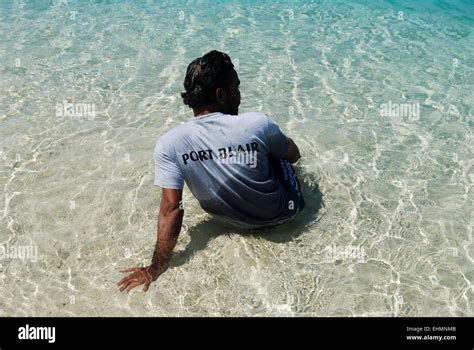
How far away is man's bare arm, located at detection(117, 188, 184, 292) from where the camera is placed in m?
3.76

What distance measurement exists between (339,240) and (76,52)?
626 cm

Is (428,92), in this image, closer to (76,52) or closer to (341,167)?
(341,167)

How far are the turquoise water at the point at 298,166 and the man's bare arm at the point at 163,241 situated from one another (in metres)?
0.10

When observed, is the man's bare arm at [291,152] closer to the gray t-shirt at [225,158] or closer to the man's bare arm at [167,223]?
the gray t-shirt at [225,158]

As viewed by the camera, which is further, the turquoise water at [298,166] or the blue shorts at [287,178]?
the blue shorts at [287,178]

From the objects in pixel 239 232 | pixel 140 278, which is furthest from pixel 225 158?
pixel 140 278

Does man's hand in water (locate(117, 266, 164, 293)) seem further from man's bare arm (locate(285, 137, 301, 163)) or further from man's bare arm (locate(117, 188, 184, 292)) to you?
man's bare arm (locate(285, 137, 301, 163))

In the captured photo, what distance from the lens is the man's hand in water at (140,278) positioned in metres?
3.97

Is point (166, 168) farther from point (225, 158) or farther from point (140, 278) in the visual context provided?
point (140, 278)

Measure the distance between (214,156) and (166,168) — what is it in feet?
1.24

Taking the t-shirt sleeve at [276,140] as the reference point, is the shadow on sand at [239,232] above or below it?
below

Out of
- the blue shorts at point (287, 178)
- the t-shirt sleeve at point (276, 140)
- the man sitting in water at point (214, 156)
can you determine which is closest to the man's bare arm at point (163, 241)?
the man sitting in water at point (214, 156)

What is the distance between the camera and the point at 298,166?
5516mm

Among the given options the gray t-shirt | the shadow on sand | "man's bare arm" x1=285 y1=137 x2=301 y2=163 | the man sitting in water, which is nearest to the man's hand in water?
the man sitting in water
